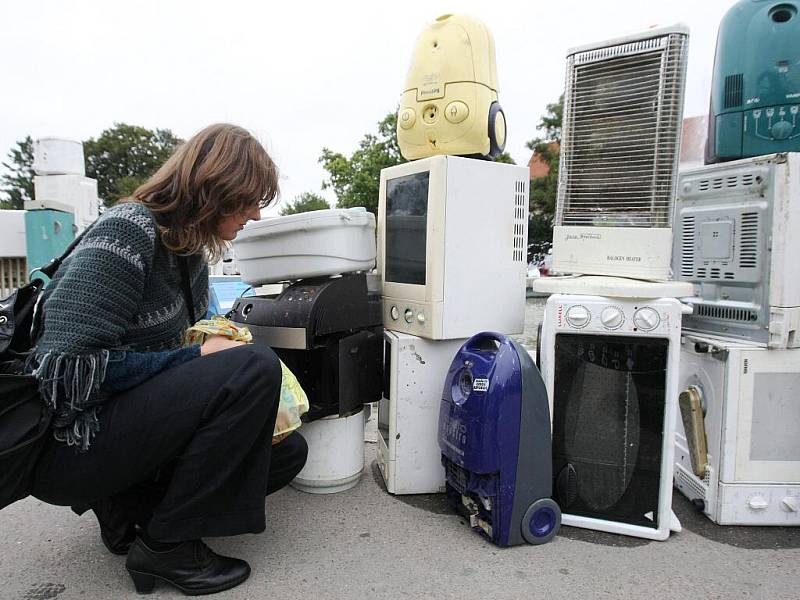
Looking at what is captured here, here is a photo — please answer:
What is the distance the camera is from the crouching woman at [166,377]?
1.29m

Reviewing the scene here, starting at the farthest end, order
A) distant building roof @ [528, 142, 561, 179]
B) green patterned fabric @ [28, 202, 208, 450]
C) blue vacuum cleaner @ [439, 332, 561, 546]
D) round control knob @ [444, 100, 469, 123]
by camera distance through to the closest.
Result: distant building roof @ [528, 142, 561, 179] < round control knob @ [444, 100, 469, 123] < blue vacuum cleaner @ [439, 332, 561, 546] < green patterned fabric @ [28, 202, 208, 450]

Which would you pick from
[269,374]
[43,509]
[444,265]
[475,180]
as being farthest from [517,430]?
[43,509]

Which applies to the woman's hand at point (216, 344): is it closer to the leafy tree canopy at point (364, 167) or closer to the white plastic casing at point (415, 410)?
the white plastic casing at point (415, 410)

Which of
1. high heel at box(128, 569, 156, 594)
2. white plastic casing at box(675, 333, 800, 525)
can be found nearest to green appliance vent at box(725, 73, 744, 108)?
white plastic casing at box(675, 333, 800, 525)

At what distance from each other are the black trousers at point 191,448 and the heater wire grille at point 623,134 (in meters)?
1.41

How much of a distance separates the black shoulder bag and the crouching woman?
4cm

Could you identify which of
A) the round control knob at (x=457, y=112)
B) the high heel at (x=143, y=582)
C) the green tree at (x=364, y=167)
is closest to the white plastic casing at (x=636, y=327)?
the round control knob at (x=457, y=112)

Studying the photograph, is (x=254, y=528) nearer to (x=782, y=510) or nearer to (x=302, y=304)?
(x=302, y=304)

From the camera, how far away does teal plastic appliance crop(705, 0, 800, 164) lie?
2.01 m

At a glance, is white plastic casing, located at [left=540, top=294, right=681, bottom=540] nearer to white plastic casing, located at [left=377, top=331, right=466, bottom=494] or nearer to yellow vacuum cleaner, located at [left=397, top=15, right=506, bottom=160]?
white plastic casing, located at [left=377, top=331, right=466, bottom=494]

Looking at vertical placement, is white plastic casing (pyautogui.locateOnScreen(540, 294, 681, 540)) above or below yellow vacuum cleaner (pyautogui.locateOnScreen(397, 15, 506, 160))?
below

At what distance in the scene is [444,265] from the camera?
2154mm

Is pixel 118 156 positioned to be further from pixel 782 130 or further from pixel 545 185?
pixel 782 130

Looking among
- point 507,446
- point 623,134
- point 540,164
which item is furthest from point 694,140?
point 540,164
